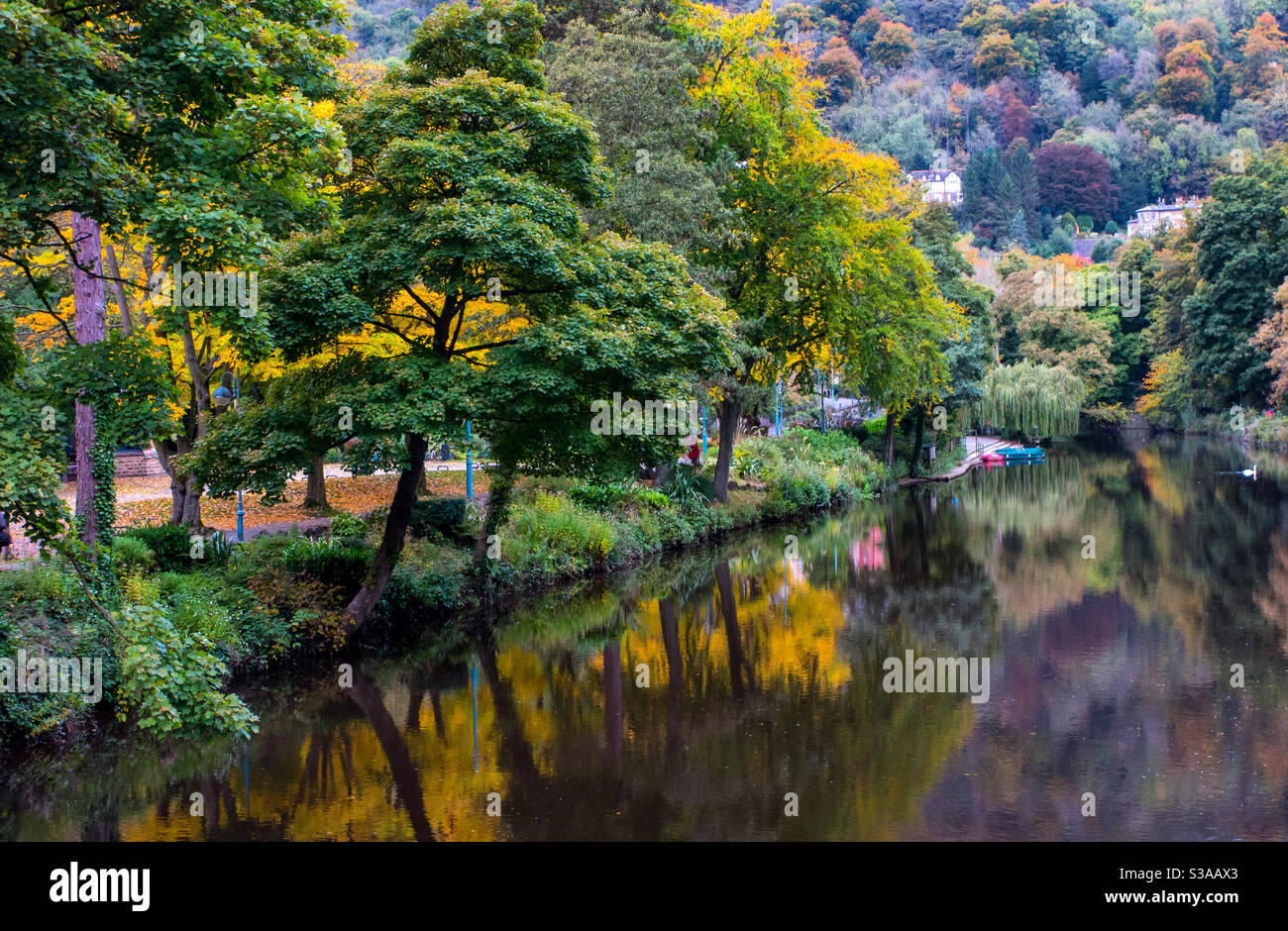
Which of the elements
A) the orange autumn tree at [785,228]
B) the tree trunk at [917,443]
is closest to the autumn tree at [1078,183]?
the tree trunk at [917,443]

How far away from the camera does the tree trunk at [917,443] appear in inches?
1909

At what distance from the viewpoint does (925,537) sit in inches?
1266

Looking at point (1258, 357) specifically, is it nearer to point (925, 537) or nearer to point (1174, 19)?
point (925, 537)

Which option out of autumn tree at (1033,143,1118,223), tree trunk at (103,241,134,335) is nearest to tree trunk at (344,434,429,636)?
tree trunk at (103,241,134,335)

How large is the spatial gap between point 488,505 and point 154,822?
10.2m

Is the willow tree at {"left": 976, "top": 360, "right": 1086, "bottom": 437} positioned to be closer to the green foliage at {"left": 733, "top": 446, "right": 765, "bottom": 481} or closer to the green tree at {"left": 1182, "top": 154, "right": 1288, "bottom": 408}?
the green tree at {"left": 1182, "top": 154, "right": 1288, "bottom": 408}

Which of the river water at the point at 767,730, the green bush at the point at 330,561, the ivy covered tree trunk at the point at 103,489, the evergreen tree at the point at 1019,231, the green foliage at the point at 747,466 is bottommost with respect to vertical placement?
the river water at the point at 767,730

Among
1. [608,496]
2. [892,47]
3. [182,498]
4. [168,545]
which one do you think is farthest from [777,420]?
[892,47]

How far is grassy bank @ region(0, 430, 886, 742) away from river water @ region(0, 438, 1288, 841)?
0.69 meters

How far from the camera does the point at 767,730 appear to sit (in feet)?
47.4

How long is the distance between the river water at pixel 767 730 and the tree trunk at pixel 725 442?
7253 mm

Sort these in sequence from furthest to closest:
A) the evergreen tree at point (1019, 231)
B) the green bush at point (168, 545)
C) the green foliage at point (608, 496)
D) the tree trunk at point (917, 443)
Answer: the evergreen tree at point (1019, 231) → the tree trunk at point (917, 443) → the green foliage at point (608, 496) → the green bush at point (168, 545)

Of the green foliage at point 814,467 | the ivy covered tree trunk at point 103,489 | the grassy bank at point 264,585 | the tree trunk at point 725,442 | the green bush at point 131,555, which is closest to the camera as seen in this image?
the grassy bank at point 264,585

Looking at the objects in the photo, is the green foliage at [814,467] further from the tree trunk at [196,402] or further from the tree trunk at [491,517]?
the tree trunk at [196,402]
